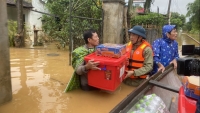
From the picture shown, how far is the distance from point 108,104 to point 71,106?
0.58 metres

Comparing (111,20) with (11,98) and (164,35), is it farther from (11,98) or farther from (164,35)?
(11,98)

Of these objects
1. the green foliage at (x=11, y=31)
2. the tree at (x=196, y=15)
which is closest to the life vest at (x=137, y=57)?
the tree at (x=196, y=15)

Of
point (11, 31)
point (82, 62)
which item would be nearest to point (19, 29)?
point (11, 31)

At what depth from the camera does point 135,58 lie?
9.59 feet

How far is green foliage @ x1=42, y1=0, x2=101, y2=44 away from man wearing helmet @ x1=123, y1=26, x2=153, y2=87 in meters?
3.43

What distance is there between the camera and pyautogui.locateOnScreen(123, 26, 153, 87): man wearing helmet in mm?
2805

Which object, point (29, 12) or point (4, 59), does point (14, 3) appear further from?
point (4, 59)

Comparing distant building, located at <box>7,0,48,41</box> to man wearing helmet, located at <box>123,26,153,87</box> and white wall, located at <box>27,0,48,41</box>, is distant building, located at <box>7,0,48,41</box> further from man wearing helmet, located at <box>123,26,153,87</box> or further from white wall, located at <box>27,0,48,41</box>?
man wearing helmet, located at <box>123,26,153,87</box>

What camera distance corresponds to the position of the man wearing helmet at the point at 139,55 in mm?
2805

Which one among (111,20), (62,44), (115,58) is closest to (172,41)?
(115,58)

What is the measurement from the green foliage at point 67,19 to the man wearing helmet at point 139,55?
135 inches

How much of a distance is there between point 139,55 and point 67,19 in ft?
16.0

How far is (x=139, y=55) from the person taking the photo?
2873mm

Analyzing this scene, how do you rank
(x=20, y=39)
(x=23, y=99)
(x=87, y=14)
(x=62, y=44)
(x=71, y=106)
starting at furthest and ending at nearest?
(x=20, y=39) → (x=62, y=44) → (x=87, y=14) → (x=23, y=99) → (x=71, y=106)
